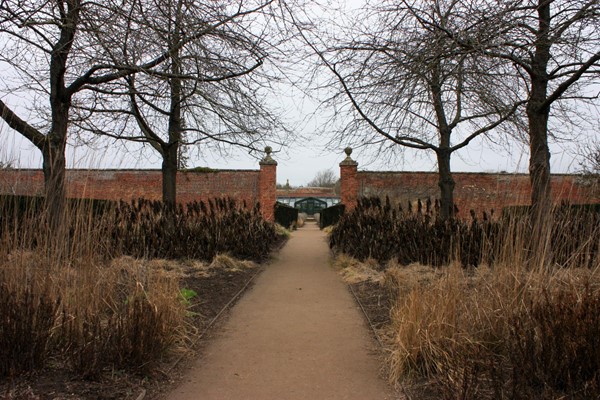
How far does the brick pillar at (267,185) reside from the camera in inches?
840

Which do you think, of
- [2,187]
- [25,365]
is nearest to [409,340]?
[25,365]

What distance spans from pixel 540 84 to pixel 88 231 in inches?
257

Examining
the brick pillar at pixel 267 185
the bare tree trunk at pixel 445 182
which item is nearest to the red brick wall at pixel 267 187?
the brick pillar at pixel 267 185

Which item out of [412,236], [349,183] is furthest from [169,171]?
[349,183]

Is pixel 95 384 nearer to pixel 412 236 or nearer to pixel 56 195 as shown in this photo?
pixel 56 195

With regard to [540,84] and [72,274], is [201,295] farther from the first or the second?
[540,84]

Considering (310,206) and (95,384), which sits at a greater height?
(95,384)

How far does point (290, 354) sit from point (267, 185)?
1686 centimetres

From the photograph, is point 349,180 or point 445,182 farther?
point 349,180

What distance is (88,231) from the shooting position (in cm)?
452

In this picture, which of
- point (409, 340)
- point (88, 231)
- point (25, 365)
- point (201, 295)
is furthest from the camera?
point (201, 295)

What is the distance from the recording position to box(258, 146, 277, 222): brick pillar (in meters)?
21.3

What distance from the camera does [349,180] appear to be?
20891mm

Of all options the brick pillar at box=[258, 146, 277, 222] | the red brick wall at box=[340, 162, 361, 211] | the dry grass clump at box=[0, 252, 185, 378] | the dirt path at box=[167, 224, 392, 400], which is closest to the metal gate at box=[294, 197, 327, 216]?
the brick pillar at box=[258, 146, 277, 222]
